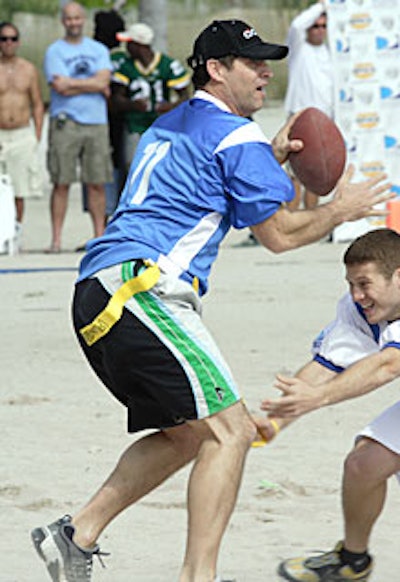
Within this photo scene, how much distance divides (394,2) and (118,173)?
294 centimetres

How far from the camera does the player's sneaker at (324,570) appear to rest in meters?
5.49

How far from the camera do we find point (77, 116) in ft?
47.6

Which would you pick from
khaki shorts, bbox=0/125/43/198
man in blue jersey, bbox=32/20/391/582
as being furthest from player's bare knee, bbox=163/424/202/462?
khaki shorts, bbox=0/125/43/198

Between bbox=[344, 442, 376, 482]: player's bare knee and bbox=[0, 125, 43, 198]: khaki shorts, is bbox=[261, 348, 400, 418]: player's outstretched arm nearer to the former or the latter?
bbox=[344, 442, 376, 482]: player's bare knee

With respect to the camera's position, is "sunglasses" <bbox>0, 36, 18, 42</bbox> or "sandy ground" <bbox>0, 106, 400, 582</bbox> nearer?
"sandy ground" <bbox>0, 106, 400, 582</bbox>

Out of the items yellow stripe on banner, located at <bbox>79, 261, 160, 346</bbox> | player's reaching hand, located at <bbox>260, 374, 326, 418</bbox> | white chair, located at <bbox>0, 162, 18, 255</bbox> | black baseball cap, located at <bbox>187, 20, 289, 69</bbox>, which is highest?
black baseball cap, located at <bbox>187, 20, 289, 69</bbox>

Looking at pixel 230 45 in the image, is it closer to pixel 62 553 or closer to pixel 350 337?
pixel 350 337

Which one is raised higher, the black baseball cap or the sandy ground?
the black baseball cap

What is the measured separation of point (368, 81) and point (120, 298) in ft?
32.2

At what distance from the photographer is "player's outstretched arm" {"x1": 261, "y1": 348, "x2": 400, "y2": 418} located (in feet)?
16.0

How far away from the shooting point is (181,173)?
5273 millimetres

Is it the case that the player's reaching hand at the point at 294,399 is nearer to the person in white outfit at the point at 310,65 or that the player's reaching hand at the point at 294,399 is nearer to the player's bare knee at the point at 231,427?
the player's bare knee at the point at 231,427

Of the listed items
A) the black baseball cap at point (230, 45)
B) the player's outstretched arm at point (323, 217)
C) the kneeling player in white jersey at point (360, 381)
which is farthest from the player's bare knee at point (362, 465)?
the black baseball cap at point (230, 45)

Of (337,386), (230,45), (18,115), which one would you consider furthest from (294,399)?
(18,115)
